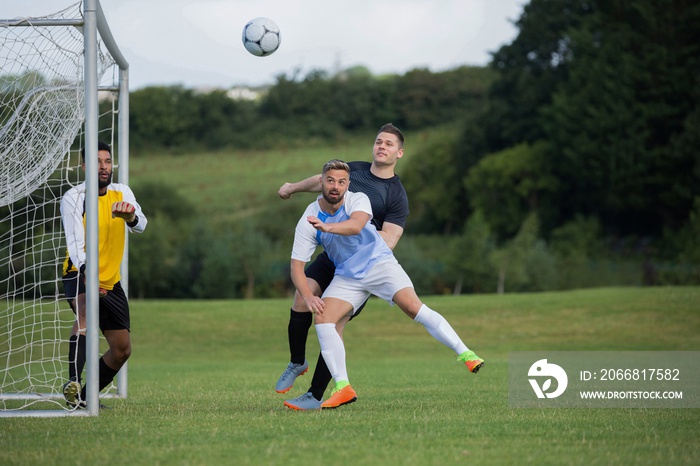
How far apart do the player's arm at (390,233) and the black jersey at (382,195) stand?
53mm

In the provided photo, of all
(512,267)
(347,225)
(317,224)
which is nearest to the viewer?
(317,224)

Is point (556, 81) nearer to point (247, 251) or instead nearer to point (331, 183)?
point (247, 251)

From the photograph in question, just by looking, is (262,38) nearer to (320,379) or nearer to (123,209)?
(123,209)

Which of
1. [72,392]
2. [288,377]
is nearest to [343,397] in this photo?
[288,377]

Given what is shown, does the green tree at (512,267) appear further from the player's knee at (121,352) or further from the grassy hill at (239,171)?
the player's knee at (121,352)

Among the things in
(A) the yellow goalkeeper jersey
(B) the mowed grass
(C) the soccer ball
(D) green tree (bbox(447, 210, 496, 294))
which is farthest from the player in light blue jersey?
(D) green tree (bbox(447, 210, 496, 294))

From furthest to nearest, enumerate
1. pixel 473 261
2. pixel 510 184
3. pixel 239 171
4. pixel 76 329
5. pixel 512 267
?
1. pixel 239 171
2. pixel 510 184
3. pixel 473 261
4. pixel 512 267
5. pixel 76 329

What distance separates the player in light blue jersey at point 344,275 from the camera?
810cm

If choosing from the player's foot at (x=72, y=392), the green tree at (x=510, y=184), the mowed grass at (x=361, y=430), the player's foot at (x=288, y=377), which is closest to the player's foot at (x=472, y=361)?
the mowed grass at (x=361, y=430)

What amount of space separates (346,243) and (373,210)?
793 mm

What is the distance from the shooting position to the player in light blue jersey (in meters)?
8.10

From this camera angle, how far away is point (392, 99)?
90625 millimetres

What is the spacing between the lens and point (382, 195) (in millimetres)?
9070

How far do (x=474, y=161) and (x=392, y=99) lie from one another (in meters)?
27.4
